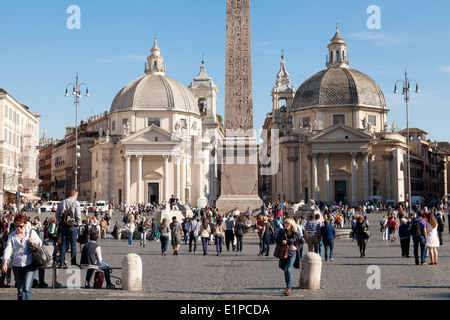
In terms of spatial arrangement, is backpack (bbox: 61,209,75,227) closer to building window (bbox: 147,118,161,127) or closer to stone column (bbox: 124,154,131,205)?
stone column (bbox: 124,154,131,205)

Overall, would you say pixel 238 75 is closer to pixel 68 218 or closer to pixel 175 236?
pixel 175 236

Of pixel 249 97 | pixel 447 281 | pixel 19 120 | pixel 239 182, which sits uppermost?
pixel 19 120

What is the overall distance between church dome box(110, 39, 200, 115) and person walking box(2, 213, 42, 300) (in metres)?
56.1

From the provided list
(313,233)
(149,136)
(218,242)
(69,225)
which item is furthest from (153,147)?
(69,225)

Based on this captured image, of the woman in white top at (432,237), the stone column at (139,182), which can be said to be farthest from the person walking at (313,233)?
the stone column at (139,182)

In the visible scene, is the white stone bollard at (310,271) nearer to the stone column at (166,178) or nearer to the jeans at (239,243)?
the jeans at (239,243)

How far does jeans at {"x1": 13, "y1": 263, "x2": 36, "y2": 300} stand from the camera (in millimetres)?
8000

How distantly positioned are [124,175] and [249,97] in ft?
124

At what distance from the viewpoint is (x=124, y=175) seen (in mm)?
60750

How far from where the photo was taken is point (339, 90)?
61906 mm

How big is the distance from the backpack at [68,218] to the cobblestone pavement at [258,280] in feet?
3.35
